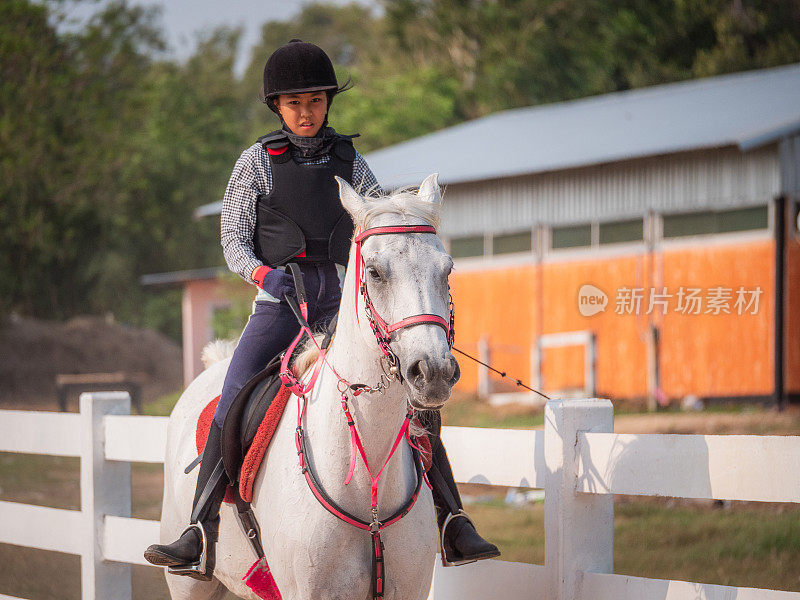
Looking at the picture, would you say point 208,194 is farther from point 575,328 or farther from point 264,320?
point 264,320

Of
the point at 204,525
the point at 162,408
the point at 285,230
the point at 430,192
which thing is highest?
the point at 430,192

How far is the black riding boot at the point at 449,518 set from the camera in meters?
3.62

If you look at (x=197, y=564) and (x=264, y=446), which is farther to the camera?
(x=197, y=564)

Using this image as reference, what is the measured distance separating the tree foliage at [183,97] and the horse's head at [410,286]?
30367 millimetres

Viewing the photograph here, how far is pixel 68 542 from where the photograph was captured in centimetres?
600

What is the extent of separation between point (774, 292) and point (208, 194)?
34567mm

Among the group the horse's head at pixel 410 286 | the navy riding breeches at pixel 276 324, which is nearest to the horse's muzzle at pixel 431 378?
the horse's head at pixel 410 286

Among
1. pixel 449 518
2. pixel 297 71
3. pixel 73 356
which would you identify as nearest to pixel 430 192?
pixel 297 71

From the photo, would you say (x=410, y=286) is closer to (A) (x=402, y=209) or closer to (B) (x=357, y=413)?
(A) (x=402, y=209)

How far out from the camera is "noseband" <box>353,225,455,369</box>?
2.82m

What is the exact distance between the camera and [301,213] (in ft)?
12.7

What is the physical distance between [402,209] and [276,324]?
107cm

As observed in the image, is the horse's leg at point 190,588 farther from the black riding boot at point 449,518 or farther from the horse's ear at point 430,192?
the horse's ear at point 430,192

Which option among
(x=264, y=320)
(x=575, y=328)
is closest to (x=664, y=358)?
(x=575, y=328)
